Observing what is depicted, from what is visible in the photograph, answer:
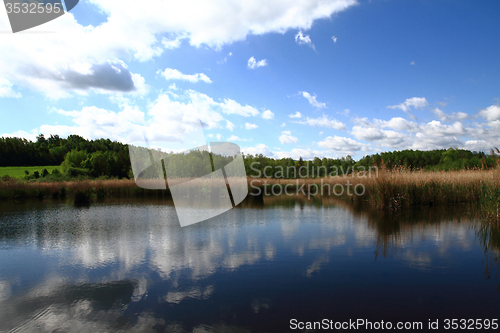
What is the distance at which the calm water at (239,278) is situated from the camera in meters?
2.71

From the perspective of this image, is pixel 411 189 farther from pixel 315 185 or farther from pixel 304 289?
pixel 315 185

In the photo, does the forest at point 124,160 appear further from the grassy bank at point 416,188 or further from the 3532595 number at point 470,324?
the 3532595 number at point 470,324

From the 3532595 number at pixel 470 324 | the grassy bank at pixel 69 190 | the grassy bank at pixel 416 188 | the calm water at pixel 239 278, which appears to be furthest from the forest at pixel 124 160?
the 3532595 number at pixel 470 324

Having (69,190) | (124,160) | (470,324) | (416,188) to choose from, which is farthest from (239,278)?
(124,160)

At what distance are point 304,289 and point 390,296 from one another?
0.92 m

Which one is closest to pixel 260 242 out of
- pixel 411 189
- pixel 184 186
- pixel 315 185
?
pixel 411 189

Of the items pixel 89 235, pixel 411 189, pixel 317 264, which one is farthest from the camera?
pixel 411 189

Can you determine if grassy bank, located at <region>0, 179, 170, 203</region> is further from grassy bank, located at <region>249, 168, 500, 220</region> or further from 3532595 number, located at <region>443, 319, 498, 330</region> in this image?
3532595 number, located at <region>443, 319, 498, 330</region>

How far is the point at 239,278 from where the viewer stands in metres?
3.63

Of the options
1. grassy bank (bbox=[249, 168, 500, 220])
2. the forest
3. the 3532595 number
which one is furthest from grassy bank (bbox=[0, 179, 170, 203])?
the 3532595 number

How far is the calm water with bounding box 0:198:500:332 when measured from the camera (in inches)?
107

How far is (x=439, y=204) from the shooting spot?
10.9 meters

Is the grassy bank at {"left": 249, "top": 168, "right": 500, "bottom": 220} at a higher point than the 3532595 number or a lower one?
higher

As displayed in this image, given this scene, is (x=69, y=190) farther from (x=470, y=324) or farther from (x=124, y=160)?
(x=124, y=160)
